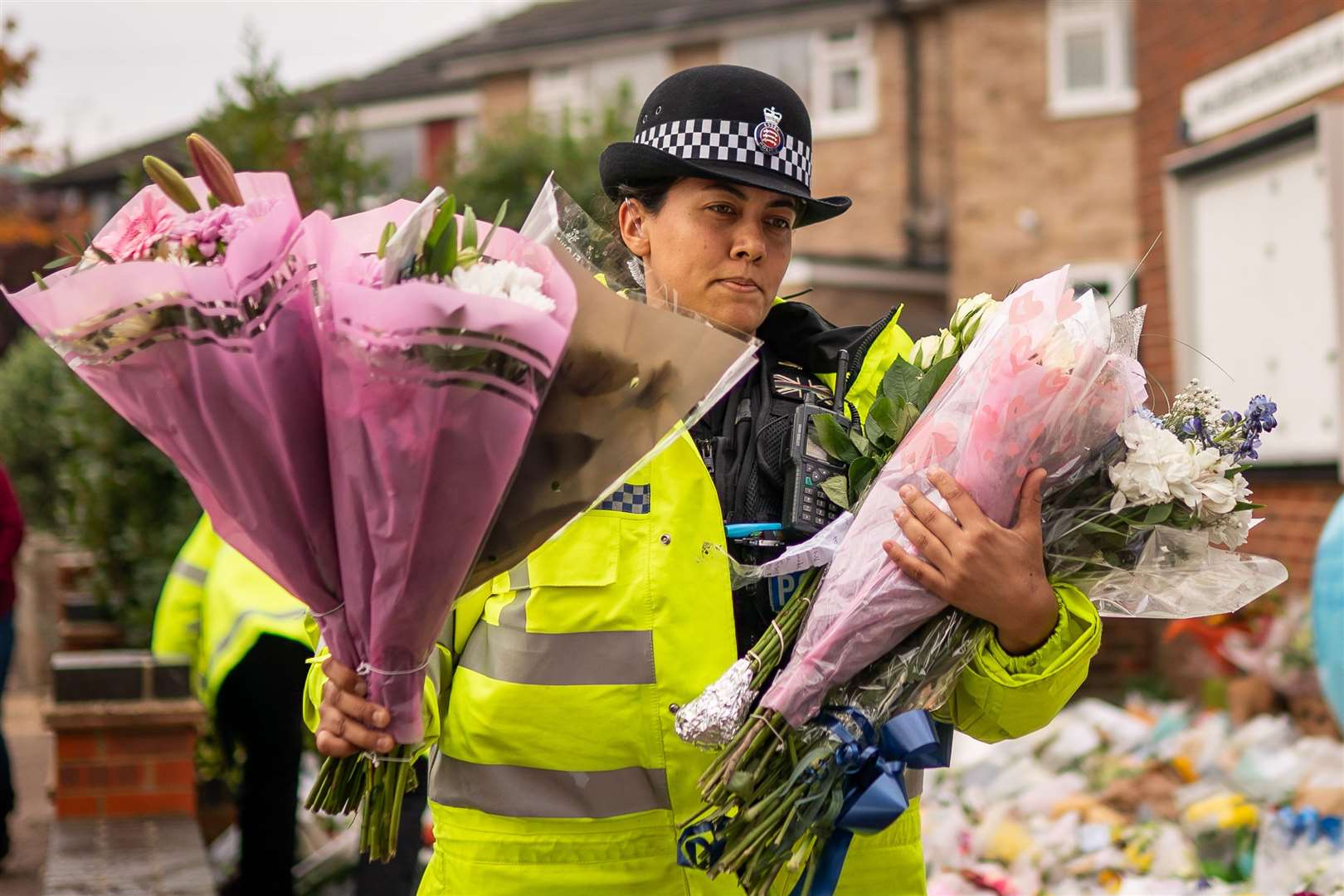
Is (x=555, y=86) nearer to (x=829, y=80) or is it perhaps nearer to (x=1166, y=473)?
(x=829, y=80)

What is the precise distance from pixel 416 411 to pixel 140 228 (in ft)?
1.46

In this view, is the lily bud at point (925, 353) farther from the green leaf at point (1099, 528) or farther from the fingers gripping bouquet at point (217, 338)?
the fingers gripping bouquet at point (217, 338)

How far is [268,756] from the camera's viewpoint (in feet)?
18.6

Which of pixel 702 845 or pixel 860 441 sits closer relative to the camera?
pixel 702 845

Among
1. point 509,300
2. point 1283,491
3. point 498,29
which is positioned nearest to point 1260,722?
point 1283,491

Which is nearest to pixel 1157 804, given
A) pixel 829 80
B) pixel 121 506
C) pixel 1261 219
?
pixel 1261 219

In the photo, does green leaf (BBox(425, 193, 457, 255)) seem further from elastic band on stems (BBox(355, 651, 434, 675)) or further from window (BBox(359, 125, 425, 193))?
window (BBox(359, 125, 425, 193))

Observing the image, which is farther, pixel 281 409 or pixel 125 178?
pixel 125 178

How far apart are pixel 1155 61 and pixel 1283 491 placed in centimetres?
298

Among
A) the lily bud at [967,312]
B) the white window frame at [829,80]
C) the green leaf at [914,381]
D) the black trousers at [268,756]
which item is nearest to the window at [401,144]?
the white window frame at [829,80]

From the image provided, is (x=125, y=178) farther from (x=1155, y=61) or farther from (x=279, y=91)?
(x=1155, y=61)

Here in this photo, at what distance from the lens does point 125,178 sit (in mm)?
8156

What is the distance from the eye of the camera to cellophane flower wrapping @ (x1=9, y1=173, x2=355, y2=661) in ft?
6.43

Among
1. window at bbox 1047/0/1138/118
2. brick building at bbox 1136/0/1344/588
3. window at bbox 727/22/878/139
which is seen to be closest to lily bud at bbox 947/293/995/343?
brick building at bbox 1136/0/1344/588
